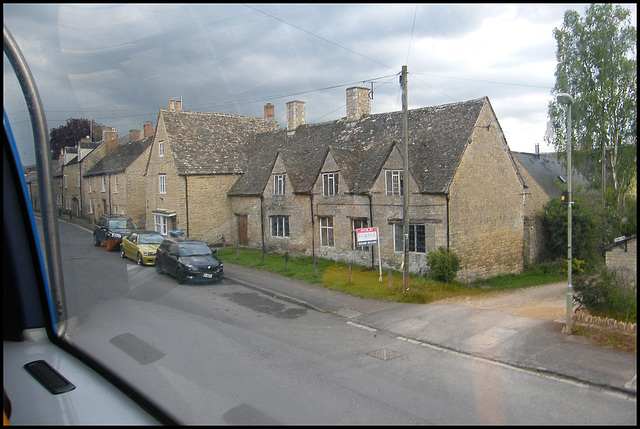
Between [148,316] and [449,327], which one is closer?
[148,316]

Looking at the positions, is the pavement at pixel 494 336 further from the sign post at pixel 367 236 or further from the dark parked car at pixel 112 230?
the sign post at pixel 367 236

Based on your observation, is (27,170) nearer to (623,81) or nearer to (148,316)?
(148,316)

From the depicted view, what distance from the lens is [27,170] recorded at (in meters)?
2.34

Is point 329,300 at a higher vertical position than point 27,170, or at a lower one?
lower

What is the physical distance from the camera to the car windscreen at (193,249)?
2.73 meters

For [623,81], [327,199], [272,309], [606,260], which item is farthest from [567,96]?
[327,199]

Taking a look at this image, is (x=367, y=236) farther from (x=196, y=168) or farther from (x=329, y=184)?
(x=196, y=168)

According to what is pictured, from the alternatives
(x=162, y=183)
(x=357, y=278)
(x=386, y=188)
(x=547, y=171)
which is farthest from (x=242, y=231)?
(x=386, y=188)

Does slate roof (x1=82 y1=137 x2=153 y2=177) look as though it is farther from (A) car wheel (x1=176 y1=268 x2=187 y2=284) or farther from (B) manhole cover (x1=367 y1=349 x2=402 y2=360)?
(B) manhole cover (x1=367 y1=349 x2=402 y2=360)

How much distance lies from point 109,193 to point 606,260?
2.74m

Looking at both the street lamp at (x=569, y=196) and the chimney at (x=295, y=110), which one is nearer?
the street lamp at (x=569, y=196)

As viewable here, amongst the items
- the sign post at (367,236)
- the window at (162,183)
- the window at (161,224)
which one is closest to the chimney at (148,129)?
the window at (162,183)

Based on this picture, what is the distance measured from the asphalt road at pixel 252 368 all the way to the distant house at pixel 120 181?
0.72ft

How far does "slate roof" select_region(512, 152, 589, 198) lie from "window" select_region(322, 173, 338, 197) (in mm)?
8353
